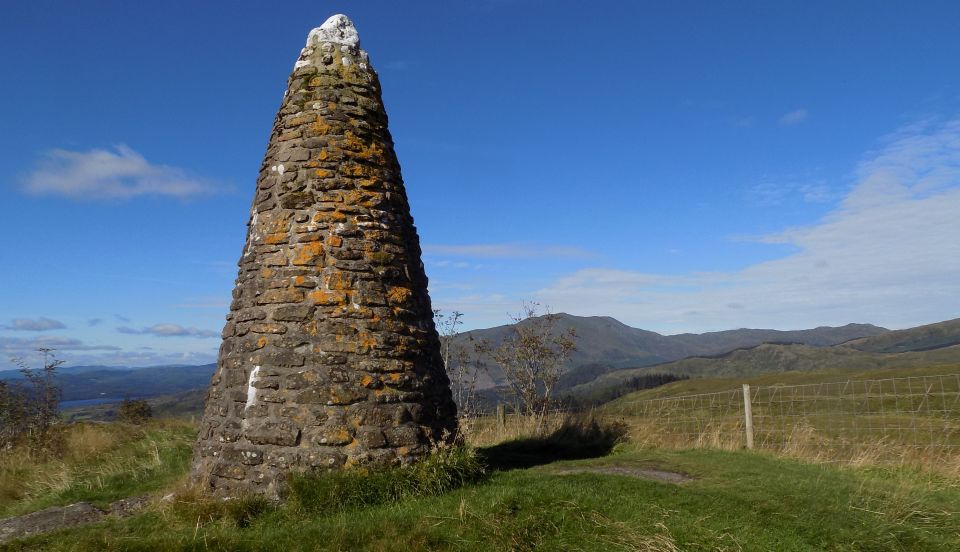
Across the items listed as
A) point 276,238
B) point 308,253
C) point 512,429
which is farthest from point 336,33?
point 512,429

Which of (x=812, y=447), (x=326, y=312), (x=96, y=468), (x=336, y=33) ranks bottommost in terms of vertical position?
(x=812, y=447)

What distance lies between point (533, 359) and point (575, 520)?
15495 millimetres

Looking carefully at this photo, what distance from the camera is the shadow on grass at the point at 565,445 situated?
1089 cm

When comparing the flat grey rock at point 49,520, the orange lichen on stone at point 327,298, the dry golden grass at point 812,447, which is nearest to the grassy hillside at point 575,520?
the flat grey rock at point 49,520

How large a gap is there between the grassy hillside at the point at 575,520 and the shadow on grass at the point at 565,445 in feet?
8.75

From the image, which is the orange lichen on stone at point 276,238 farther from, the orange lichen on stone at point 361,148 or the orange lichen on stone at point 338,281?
the orange lichen on stone at point 361,148

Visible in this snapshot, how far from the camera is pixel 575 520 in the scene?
603 centimetres

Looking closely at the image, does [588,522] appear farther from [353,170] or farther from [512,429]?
[512,429]

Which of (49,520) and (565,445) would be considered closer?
(49,520)

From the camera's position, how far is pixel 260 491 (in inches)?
275

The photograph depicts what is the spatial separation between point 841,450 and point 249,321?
10802mm

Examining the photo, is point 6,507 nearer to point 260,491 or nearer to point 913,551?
point 260,491

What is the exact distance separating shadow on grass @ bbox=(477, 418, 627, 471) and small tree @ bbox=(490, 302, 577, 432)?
726 centimetres

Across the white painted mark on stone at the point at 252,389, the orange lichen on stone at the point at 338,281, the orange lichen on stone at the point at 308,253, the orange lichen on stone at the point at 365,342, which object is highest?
the orange lichen on stone at the point at 308,253
